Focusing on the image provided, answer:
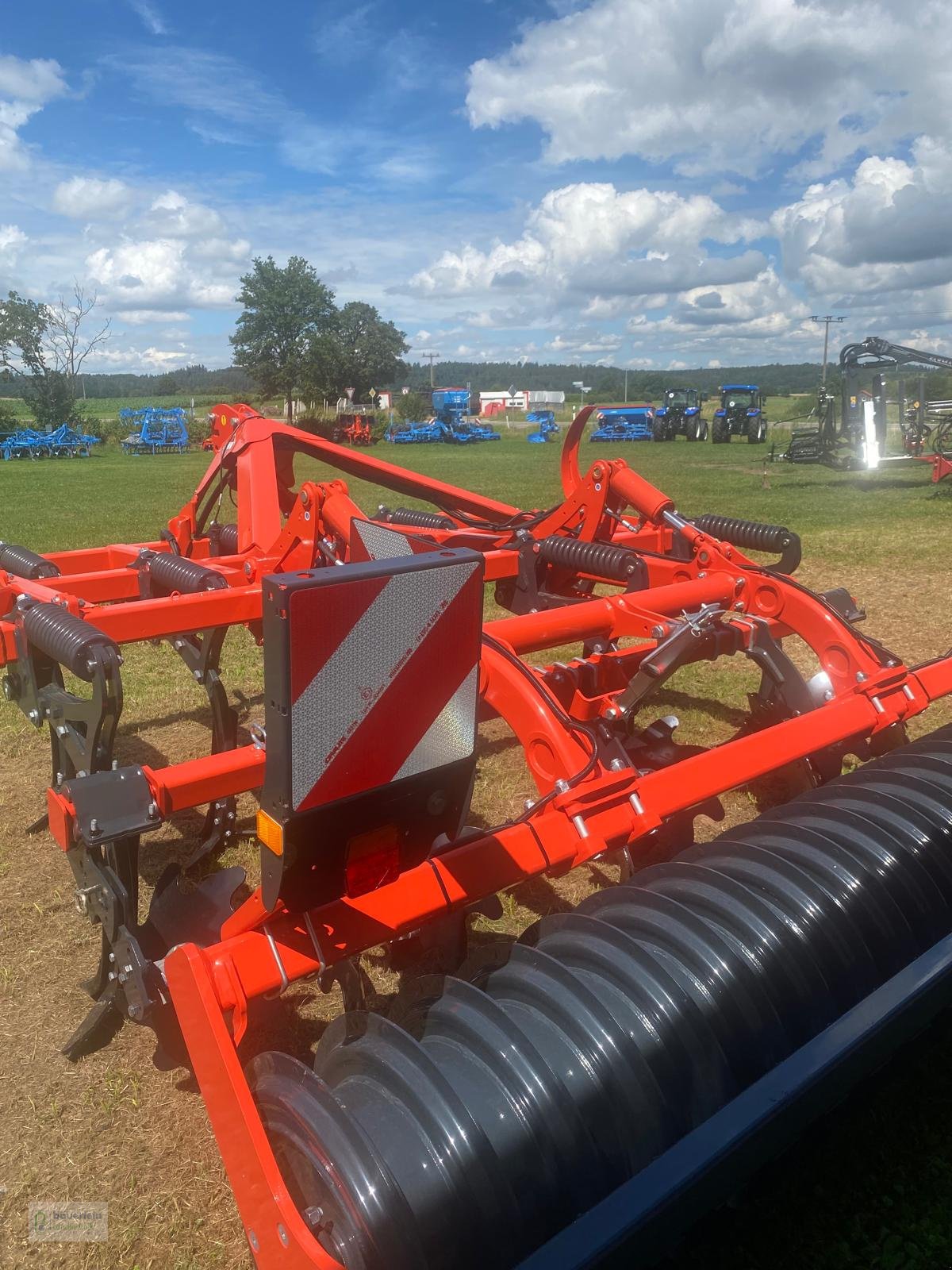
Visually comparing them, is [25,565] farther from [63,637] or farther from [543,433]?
[543,433]

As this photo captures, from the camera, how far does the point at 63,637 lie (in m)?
2.84

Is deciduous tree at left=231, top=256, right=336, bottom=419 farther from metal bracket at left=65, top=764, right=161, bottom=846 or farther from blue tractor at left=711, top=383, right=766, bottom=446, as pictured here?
metal bracket at left=65, top=764, right=161, bottom=846

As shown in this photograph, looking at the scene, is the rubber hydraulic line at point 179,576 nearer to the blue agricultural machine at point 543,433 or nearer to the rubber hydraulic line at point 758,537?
the rubber hydraulic line at point 758,537

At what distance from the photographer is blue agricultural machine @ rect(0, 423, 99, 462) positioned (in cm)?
3500

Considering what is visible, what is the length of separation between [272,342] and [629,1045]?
195 ft

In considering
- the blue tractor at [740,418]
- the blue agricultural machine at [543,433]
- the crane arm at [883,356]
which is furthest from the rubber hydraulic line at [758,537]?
the blue agricultural machine at [543,433]

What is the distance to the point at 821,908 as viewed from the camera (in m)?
2.10

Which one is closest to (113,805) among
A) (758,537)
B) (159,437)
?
(758,537)

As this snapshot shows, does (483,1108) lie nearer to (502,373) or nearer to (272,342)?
(272,342)

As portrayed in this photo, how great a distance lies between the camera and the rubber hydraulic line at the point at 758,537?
469 cm

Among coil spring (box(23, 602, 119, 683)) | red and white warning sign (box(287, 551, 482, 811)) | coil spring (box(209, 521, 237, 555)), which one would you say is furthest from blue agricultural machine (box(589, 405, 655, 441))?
red and white warning sign (box(287, 551, 482, 811))

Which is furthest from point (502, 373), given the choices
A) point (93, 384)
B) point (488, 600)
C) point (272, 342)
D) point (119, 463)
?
point (488, 600)

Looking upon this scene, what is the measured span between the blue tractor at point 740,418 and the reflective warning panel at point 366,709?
35.7 metres

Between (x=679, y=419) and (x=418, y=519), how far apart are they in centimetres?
3479
